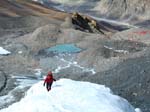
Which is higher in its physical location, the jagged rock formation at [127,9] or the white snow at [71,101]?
the white snow at [71,101]

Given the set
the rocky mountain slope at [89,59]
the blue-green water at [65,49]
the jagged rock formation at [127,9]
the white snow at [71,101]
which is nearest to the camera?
the white snow at [71,101]

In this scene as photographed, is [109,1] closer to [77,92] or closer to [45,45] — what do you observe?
[45,45]

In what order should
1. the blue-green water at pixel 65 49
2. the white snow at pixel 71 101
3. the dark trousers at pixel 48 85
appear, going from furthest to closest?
the blue-green water at pixel 65 49, the dark trousers at pixel 48 85, the white snow at pixel 71 101

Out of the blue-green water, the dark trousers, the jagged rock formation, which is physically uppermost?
the dark trousers

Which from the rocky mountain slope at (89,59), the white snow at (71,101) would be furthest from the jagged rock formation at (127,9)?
the white snow at (71,101)

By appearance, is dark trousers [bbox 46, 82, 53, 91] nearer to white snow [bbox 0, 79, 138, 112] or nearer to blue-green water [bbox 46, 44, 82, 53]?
white snow [bbox 0, 79, 138, 112]

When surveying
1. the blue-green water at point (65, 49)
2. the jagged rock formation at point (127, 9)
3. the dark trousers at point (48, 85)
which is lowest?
the jagged rock formation at point (127, 9)

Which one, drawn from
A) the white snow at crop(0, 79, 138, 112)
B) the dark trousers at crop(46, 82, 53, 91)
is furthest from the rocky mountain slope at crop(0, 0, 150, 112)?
the dark trousers at crop(46, 82, 53, 91)

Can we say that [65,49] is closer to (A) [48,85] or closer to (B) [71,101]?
(A) [48,85]

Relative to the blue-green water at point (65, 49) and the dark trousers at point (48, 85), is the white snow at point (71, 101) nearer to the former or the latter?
the dark trousers at point (48, 85)
